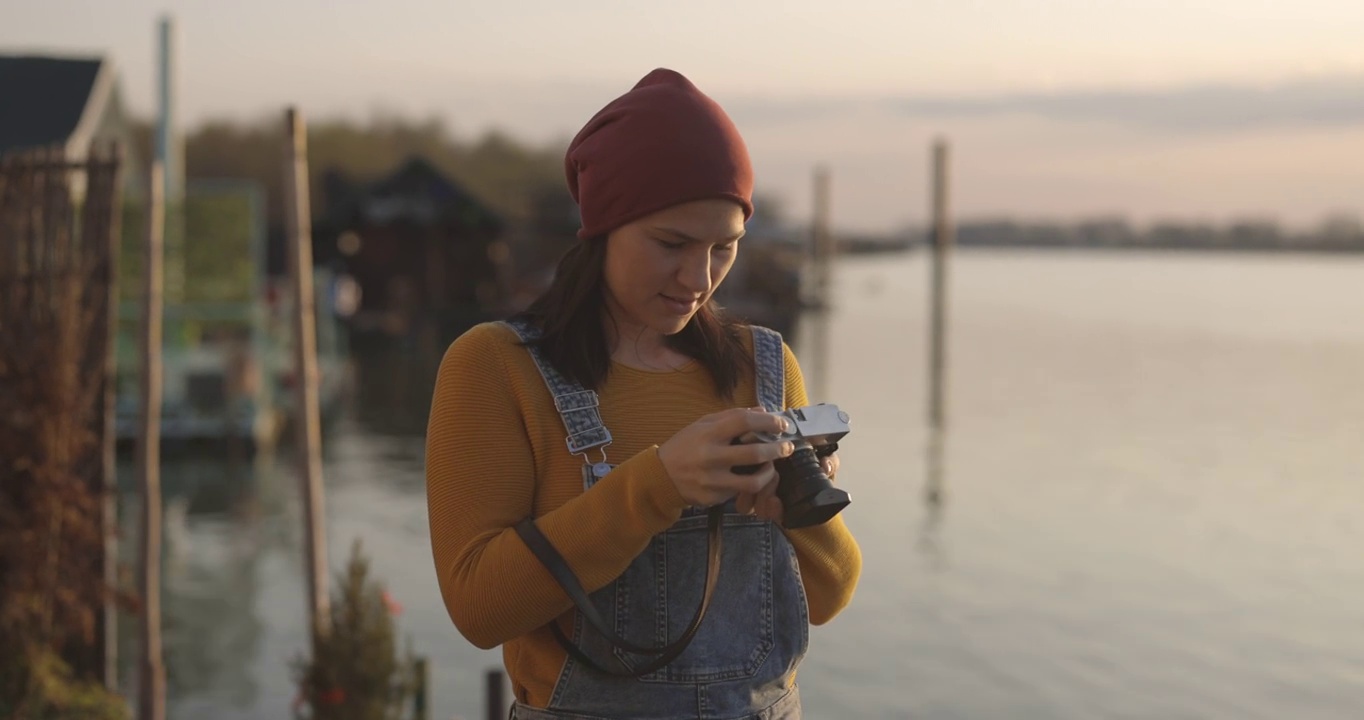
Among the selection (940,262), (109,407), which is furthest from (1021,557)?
(940,262)

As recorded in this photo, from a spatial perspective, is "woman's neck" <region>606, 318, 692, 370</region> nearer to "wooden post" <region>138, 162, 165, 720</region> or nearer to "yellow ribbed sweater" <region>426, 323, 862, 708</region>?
"yellow ribbed sweater" <region>426, 323, 862, 708</region>

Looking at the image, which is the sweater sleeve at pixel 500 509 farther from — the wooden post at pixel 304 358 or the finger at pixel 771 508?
the wooden post at pixel 304 358

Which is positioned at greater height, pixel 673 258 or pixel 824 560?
pixel 673 258

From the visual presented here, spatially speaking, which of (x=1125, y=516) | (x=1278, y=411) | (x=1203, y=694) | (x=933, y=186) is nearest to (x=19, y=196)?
(x=1203, y=694)

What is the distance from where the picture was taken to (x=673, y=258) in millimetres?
1675

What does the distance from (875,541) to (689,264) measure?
38.6ft

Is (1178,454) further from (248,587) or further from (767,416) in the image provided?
(767,416)

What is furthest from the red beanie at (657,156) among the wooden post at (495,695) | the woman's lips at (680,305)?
the wooden post at (495,695)

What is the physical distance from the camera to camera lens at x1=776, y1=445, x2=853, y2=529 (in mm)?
1549

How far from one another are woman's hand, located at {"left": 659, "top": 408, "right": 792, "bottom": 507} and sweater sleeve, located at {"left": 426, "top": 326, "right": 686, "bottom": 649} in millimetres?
25

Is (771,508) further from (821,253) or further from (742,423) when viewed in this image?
(821,253)

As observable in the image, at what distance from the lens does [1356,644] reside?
1046 cm

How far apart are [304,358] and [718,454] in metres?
4.93

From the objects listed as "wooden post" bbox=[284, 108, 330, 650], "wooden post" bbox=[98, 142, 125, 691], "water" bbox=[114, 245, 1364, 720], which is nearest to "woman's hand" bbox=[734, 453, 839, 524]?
"wooden post" bbox=[98, 142, 125, 691]
